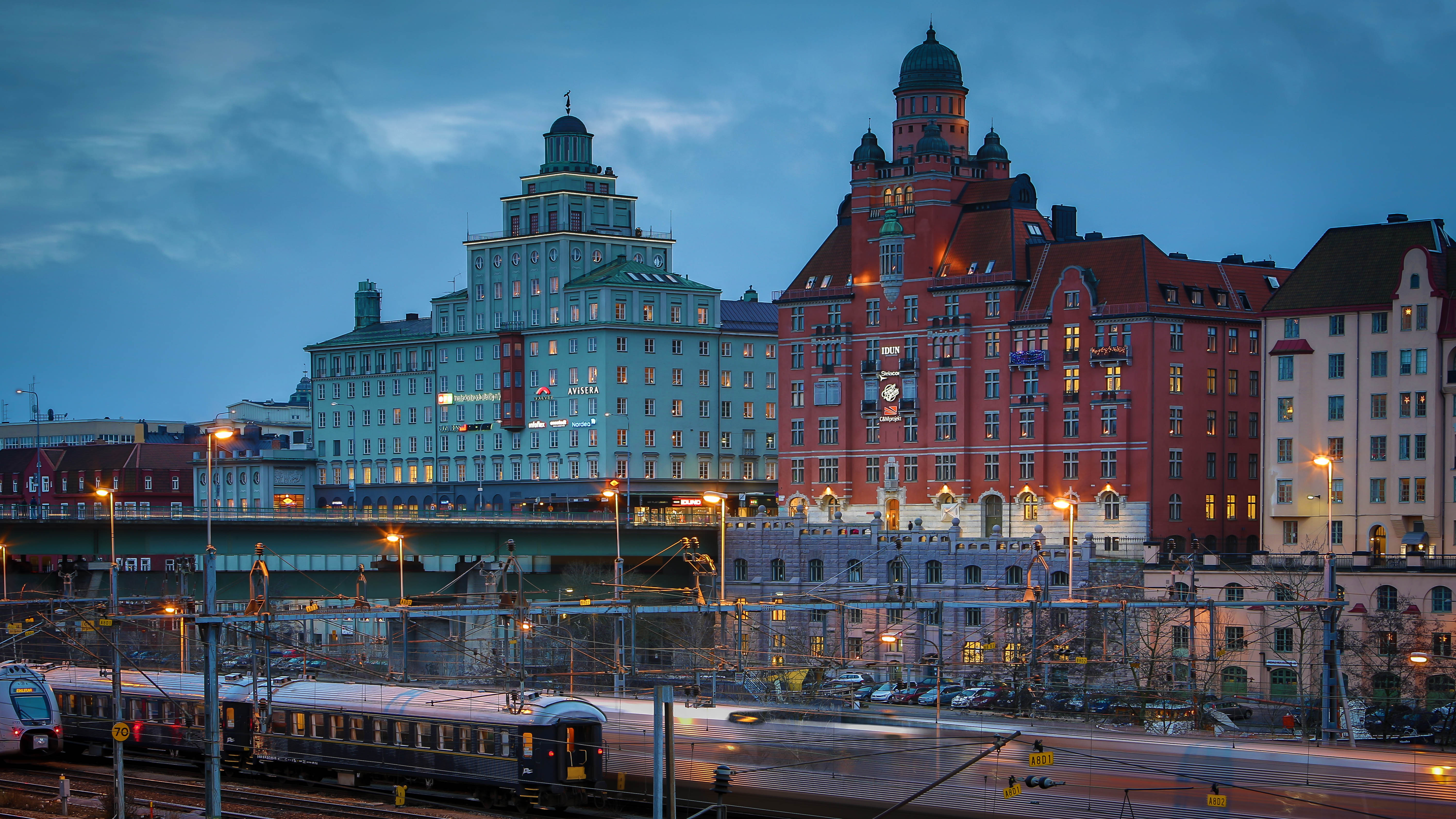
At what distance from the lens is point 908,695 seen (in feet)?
300

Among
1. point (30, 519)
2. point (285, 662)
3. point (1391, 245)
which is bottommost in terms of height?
point (285, 662)

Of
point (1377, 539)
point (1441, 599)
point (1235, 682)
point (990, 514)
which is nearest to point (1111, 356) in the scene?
point (990, 514)

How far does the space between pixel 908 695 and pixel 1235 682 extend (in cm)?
2195

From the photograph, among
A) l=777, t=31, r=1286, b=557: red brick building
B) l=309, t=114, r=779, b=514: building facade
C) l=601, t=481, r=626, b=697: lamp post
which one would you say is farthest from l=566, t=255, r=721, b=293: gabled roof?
l=777, t=31, r=1286, b=557: red brick building

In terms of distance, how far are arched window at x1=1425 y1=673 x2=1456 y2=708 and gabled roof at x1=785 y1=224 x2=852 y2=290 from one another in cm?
5925

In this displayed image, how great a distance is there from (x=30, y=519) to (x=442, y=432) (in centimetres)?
7330

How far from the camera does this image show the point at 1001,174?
14150 cm

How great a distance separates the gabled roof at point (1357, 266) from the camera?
109m

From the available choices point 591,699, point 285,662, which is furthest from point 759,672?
point 285,662

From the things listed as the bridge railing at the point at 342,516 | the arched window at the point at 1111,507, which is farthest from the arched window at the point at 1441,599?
the bridge railing at the point at 342,516

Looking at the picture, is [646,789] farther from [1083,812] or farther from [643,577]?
[643,577]

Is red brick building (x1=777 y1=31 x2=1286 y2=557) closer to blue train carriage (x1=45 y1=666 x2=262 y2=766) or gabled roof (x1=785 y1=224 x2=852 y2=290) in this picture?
gabled roof (x1=785 y1=224 x2=852 y2=290)

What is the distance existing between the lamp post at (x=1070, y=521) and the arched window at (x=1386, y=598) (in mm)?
15351

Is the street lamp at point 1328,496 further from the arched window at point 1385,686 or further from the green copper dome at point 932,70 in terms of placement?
the green copper dome at point 932,70
